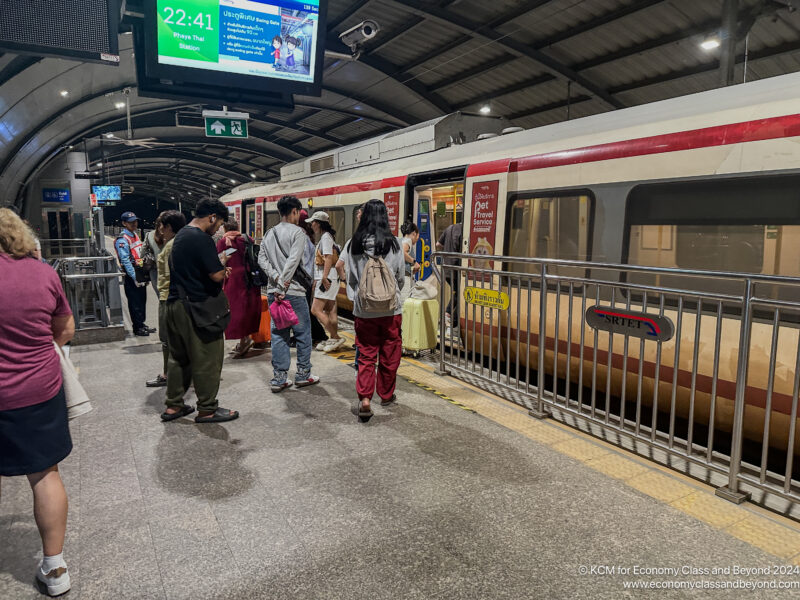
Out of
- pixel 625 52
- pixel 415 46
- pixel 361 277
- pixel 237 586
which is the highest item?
pixel 415 46

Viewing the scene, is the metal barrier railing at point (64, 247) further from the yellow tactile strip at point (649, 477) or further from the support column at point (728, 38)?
the support column at point (728, 38)

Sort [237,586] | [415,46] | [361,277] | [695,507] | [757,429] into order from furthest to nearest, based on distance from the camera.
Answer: [415,46] → [361,277] → [757,429] → [695,507] → [237,586]

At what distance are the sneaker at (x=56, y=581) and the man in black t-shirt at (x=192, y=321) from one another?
6.46 feet

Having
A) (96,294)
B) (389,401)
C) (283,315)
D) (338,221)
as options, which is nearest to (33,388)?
(283,315)

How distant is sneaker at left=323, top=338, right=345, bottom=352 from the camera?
6650 millimetres

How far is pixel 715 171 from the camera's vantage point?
3.93 m

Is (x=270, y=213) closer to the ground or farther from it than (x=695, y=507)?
farther from it

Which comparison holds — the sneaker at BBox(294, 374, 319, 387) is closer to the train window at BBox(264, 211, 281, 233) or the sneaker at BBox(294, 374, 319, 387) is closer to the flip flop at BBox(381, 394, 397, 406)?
the flip flop at BBox(381, 394, 397, 406)

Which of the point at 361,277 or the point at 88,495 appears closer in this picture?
the point at 88,495

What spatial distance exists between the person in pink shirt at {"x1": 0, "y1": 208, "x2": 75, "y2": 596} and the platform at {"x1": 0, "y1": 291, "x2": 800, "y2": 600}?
0.99 ft

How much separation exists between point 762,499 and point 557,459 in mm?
1145

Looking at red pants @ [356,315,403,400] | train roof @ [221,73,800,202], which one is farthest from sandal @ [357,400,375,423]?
train roof @ [221,73,800,202]

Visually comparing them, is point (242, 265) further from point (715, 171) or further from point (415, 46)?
point (415, 46)

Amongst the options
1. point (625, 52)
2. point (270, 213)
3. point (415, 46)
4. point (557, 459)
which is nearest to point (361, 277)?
point (557, 459)
